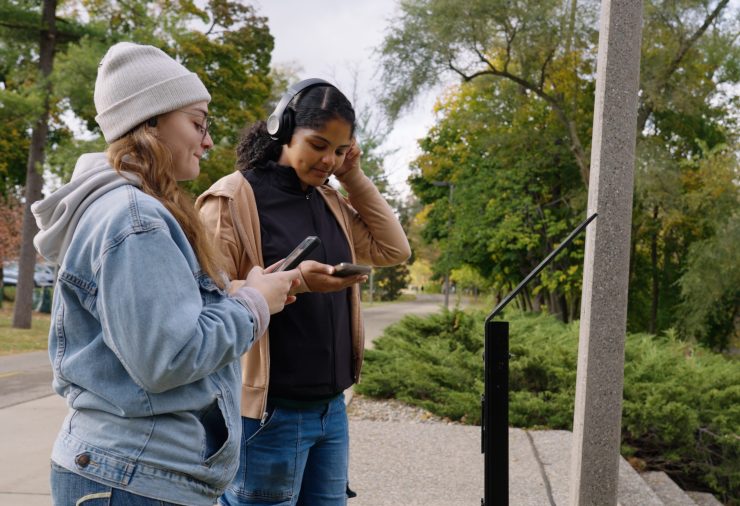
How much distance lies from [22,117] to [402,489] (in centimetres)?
1464

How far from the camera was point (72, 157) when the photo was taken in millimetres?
16375

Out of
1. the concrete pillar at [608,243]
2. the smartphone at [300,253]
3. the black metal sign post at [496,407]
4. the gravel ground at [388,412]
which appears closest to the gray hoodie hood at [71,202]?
the smartphone at [300,253]

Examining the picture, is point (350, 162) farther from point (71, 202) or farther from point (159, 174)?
point (71, 202)

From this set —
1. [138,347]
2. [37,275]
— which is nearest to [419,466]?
[138,347]

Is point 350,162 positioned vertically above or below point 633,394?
above

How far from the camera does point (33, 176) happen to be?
1717 centimetres

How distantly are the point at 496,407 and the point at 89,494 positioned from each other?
1410 mm

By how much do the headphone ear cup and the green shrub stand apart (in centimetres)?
454

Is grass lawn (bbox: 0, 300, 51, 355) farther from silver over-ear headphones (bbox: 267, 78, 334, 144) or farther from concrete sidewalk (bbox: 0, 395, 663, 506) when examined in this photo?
silver over-ear headphones (bbox: 267, 78, 334, 144)

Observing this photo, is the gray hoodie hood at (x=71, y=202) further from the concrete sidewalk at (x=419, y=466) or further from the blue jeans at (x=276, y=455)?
the concrete sidewalk at (x=419, y=466)

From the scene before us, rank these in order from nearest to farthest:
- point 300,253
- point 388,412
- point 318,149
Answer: point 300,253
point 318,149
point 388,412

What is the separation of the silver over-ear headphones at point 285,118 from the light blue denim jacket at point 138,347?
813mm

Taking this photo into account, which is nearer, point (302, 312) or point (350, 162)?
point (302, 312)

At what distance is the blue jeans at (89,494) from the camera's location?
1.45m
